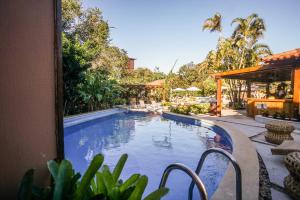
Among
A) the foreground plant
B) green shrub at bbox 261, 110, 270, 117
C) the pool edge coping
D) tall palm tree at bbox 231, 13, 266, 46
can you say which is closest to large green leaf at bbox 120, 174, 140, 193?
the foreground plant

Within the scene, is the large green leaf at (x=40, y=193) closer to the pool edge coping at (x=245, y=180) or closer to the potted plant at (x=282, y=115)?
the pool edge coping at (x=245, y=180)

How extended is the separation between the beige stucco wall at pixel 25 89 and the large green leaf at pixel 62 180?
26cm

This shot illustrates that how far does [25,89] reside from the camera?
3.91 ft

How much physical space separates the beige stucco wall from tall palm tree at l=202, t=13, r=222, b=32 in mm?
24541

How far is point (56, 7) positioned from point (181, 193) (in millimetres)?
4691

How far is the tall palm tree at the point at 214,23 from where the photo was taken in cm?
2303

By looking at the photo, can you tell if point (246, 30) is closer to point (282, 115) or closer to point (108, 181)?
point (282, 115)

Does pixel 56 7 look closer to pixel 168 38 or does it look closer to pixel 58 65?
pixel 58 65

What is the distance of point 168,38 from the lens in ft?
109

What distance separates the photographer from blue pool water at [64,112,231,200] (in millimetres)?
5536

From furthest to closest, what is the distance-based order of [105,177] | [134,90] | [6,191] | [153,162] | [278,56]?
[134,90], [278,56], [153,162], [105,177], [6,191]

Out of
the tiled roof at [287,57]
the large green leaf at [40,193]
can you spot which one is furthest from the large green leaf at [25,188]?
the tiled roof at [287,57]

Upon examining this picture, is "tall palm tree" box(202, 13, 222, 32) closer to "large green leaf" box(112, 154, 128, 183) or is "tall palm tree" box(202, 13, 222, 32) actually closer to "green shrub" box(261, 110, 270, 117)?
"green shrub" box(261, 110, 270, 117)

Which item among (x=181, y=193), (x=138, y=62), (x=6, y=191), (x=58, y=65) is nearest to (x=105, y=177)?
(x=6, y=191)
